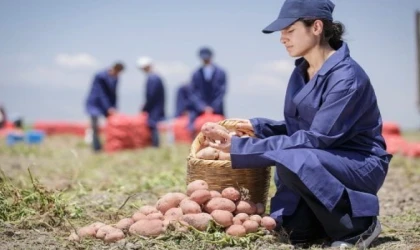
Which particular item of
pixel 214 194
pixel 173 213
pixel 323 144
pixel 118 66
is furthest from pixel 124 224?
pixel 118 66

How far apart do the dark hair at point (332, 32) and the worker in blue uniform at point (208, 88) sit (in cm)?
787

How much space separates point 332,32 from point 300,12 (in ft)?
0.79

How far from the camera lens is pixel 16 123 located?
56.0 ft

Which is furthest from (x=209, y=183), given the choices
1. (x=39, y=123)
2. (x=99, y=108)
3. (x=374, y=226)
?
(x=39, y=123)

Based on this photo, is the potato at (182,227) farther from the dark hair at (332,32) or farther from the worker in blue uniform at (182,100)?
the worker in blue uniform at (182,100)

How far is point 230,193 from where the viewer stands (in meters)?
3.85

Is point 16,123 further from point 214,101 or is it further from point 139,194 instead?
point 139,194

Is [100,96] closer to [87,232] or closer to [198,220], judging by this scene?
[87,232]

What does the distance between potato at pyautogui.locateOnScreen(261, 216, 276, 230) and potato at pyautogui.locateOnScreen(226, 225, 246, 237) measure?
0.14m

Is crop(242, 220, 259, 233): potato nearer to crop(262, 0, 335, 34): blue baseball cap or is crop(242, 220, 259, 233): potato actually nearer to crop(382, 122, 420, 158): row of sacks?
crop(262, 0, 335, 34): blue baseball cap

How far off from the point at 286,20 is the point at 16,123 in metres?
14.3

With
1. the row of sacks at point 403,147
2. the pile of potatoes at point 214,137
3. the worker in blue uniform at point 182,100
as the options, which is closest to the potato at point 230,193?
the pile of potatoes at point 214,137

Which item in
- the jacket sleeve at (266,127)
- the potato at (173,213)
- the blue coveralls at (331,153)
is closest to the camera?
the blue coveralls at (331,153)

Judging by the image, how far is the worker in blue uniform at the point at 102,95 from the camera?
12.5m
